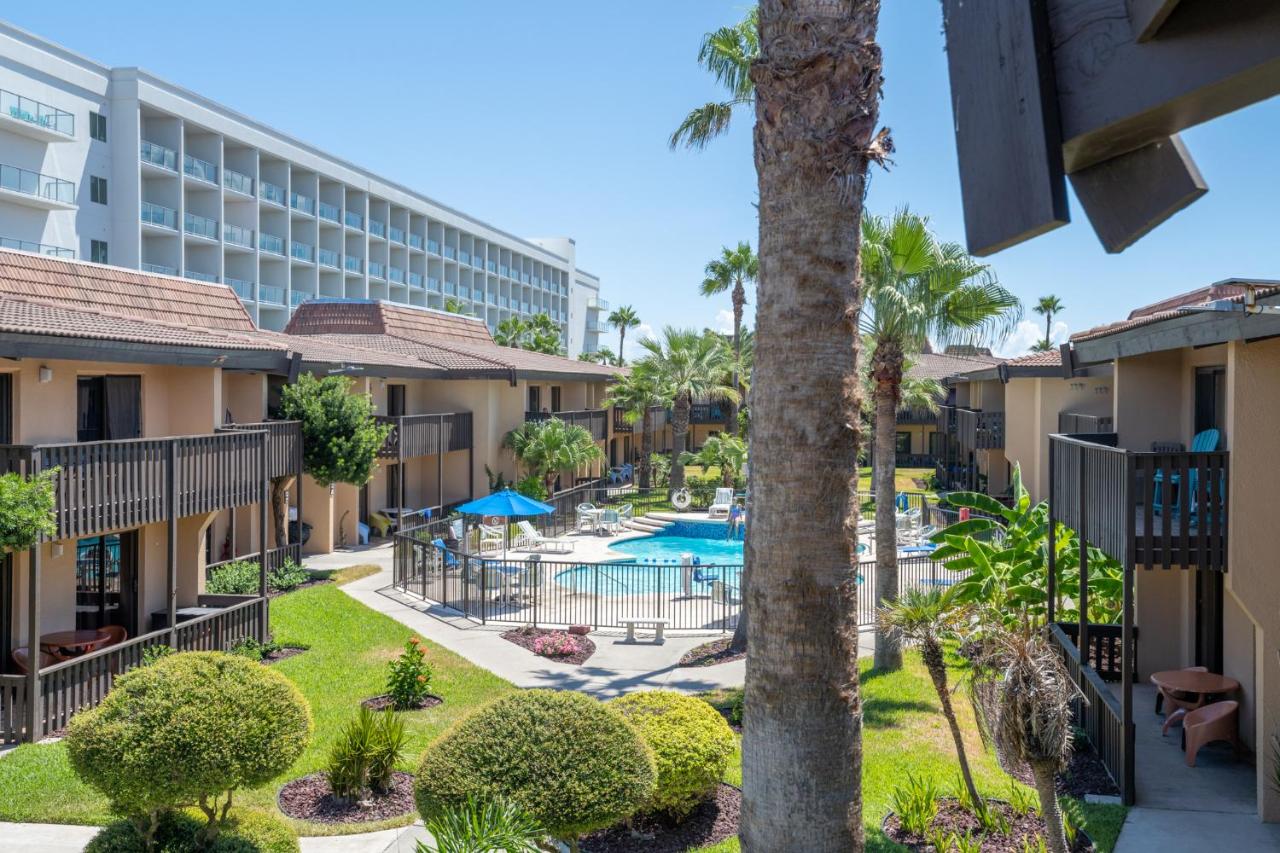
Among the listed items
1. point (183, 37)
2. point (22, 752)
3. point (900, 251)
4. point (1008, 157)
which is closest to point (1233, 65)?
point (1008, 157)

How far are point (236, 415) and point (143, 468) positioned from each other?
26.4 feet

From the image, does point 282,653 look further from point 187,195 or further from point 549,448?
point 187,195

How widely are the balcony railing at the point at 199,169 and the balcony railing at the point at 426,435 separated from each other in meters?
24.3

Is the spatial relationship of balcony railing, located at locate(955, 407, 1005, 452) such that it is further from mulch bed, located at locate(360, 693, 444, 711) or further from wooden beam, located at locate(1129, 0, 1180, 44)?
wooden beam, located at locate(1129, 0, 1180, 44)

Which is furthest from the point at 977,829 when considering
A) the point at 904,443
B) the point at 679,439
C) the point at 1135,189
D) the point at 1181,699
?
the point at 904,443

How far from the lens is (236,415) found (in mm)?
23812

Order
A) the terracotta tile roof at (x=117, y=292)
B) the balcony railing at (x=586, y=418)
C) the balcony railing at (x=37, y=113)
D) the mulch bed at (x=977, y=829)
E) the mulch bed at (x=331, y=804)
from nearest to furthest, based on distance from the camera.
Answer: the mulch bed at (x=977, y=829) → the mulch bed at (x=331, y=804) → the terracotta tile roof at (x=117, y=292) → the balcony railing at (x=37, y=113) → the balcony railing at (x=586, y=418)

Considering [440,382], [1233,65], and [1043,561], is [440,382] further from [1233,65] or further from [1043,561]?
[1233,65]

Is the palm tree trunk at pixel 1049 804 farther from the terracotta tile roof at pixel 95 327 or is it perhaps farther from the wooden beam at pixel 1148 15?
the terracotta tile roof at pixel 95 327

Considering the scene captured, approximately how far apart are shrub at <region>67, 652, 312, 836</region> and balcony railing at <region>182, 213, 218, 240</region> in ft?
146

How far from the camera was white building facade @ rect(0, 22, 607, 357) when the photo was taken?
40.9m

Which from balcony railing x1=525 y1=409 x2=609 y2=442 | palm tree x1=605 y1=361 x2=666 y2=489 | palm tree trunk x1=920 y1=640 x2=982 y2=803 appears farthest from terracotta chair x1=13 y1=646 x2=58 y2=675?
palm tree x1=605 y1=361 x2=666 y2=489

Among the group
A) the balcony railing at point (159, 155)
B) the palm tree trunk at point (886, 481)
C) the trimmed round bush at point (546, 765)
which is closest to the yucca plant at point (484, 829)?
the trimmed round bush at point (546, 765)

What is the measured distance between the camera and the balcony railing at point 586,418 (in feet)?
131
